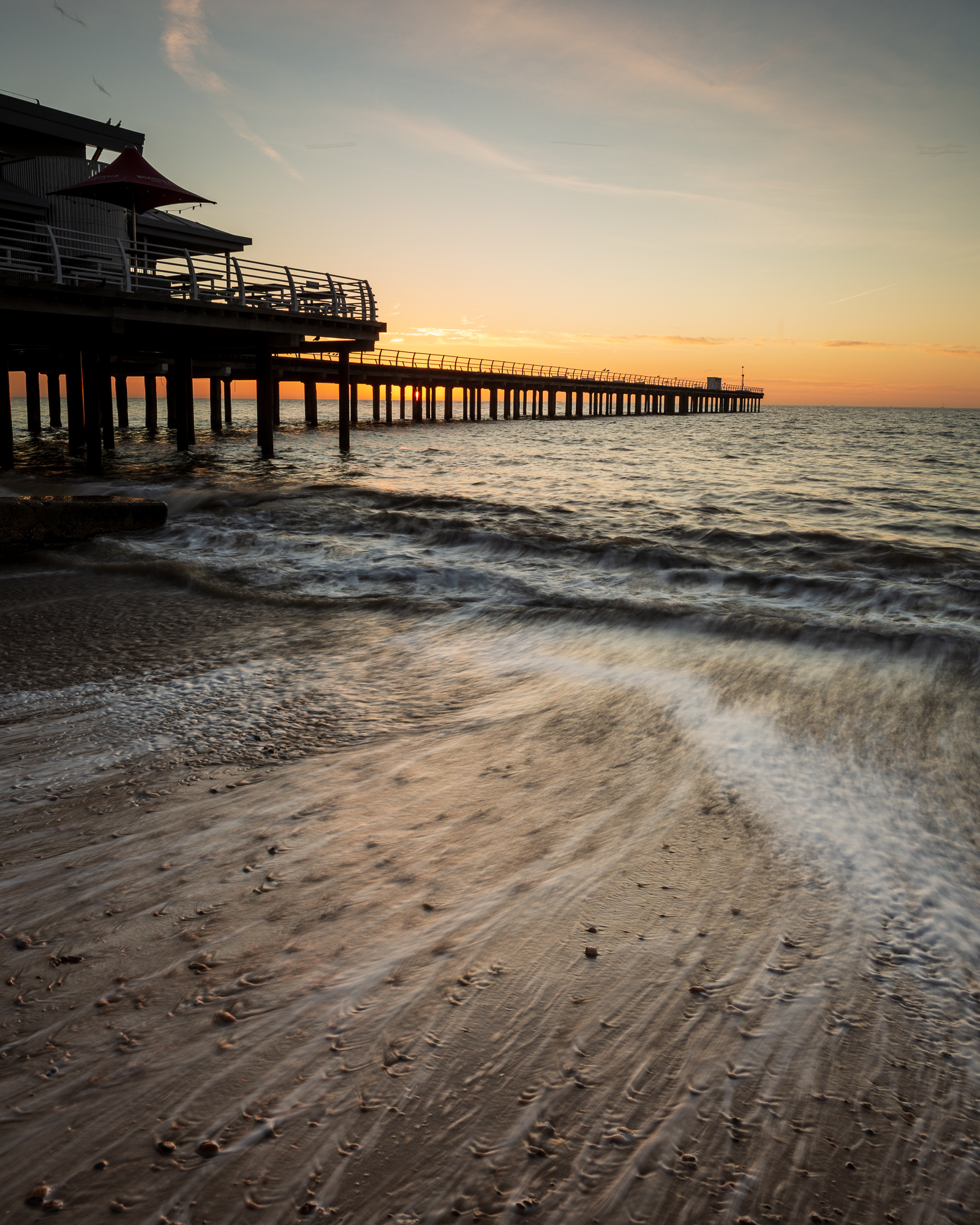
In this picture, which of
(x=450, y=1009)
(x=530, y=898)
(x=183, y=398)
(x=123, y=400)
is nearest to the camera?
(x=450, y=1009)

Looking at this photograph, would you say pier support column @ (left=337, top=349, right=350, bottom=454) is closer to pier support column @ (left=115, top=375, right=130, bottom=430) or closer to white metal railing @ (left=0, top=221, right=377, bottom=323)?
white metal railing @ (left=0, top=221, right=377, bottom=323)

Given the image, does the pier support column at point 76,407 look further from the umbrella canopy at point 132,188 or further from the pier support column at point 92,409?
the umbrella canopy at point 132,188

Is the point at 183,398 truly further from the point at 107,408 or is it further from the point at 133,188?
the point at 133,188

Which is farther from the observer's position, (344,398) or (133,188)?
(344,398)

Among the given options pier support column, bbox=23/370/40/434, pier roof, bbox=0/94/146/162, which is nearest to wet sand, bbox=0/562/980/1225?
pier roof, bbox=0/94/146/162

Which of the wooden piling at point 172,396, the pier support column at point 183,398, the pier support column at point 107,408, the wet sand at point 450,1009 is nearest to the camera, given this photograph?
the wet sand at point 450,1009

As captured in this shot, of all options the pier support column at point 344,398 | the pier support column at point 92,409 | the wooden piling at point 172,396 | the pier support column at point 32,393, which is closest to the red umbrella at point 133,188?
the pier support column at point 92,409

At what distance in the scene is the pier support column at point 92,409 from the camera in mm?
17203

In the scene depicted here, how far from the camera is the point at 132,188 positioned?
51.7ft

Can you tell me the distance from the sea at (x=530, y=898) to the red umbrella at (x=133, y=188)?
1205 cm

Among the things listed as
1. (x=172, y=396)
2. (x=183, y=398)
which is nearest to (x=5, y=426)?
(x=183, y=398)

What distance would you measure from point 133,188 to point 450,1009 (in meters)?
18.3

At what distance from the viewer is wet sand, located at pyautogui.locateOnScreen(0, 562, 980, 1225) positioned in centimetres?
171

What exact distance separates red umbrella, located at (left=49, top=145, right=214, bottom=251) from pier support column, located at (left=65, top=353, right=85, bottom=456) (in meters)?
5.94
